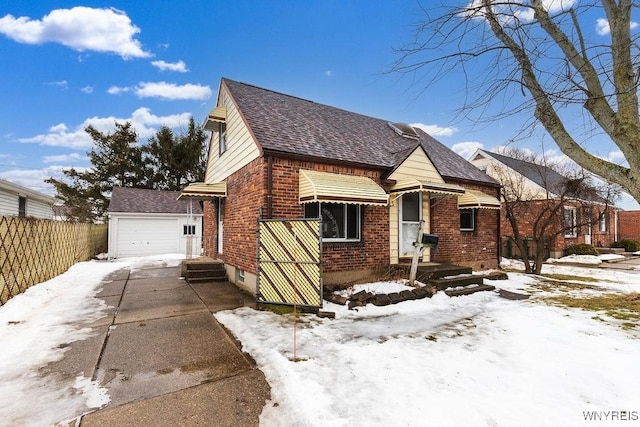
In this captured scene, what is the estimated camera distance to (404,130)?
12477mm

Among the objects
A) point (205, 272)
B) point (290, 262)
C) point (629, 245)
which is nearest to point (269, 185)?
point (290, 262)

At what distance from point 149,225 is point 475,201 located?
19579 millimetres

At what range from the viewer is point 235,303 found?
6785 millimetres

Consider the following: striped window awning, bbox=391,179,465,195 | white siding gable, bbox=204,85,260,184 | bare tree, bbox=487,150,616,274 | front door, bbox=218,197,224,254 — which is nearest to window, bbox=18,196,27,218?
white siding gable, bbox=204,85,260,184

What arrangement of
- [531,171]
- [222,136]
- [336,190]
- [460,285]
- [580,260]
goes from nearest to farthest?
1. [336,190]
2. [460,285]
3. [222,136]
4. [580,260]
5. [531,171]

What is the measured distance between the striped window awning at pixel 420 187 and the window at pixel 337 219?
54.6 inches

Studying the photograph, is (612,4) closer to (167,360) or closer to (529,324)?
(529,324)

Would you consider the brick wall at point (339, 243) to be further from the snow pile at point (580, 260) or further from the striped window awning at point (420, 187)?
the snow pile at point (580, 260)

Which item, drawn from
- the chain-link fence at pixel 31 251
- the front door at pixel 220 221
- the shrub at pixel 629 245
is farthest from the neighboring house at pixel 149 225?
the shrub at pixel 629 245

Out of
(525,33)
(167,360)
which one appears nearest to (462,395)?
(167,360)

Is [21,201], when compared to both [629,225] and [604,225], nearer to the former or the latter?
[604,225]

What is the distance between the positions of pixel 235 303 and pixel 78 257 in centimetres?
1204

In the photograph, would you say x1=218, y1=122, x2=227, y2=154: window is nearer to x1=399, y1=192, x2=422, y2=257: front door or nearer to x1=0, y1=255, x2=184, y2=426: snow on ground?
x1=0, y1=255, x2=184, y2=426: snow on ground

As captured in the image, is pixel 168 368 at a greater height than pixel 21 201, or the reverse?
pixel 21 201
